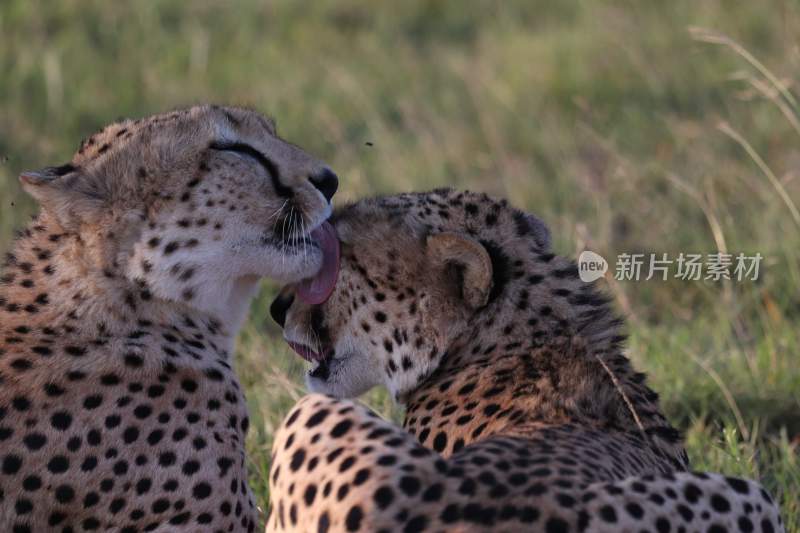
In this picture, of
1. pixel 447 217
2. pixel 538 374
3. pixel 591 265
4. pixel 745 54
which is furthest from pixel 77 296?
pixel 745 54

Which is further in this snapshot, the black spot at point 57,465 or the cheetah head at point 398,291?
the cheetah head at point 398,291

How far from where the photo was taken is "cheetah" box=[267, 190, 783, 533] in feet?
7.84

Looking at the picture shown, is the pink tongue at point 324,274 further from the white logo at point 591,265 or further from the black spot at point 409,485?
the black spot at point 409,485

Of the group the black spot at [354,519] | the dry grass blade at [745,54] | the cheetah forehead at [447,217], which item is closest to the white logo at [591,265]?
the cheetah forehead at [447,217]

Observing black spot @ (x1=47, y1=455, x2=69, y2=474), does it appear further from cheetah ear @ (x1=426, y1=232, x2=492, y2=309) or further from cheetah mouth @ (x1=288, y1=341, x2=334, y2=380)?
cheetah ear @ (x1=426, y1=232, x2=492, y2=309)

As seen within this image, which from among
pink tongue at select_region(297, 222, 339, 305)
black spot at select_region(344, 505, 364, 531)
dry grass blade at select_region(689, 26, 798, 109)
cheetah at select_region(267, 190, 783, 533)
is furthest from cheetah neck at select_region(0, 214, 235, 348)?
dry grass blade at select_region(689, 26, 798, 109)

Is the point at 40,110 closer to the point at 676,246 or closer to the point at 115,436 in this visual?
the point at 676,246

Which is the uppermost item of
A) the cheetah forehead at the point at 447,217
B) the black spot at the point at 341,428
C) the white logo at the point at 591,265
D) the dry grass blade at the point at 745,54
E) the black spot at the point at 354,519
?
the dry grass blade at the point at 745,54

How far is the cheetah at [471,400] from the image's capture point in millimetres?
2391

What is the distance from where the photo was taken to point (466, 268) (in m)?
3.14

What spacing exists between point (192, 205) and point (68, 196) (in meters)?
0.25

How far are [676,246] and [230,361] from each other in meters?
2.61

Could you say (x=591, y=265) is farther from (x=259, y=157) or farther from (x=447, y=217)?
(x=259, y=157)

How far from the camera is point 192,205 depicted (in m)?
3.22
